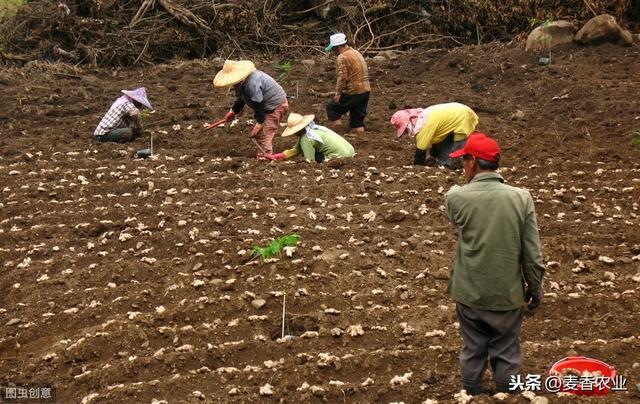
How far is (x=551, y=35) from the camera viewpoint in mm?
11773

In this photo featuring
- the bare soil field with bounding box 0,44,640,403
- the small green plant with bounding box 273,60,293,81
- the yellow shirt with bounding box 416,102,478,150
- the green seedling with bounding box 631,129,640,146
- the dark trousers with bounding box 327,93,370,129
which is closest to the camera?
the bare soil field with bounding box 0,44,640,403

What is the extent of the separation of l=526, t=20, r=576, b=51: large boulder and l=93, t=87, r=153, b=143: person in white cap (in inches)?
228

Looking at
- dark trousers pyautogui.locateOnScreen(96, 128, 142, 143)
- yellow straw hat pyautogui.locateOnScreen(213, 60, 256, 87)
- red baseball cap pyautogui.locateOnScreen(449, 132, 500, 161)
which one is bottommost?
dark trousers pyautogui.locateOnScreen(96, 128, 142, 143)

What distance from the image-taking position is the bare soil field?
4.47 m

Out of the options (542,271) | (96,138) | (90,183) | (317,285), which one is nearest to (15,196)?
(90,183)

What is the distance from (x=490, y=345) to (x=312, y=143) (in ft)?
14.1

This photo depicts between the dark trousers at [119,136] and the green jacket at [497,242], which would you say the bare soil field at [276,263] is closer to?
the dark trousers at [119,136]

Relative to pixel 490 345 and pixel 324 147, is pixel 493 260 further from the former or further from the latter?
pixel 324 147

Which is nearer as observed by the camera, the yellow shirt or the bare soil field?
the bare soil field

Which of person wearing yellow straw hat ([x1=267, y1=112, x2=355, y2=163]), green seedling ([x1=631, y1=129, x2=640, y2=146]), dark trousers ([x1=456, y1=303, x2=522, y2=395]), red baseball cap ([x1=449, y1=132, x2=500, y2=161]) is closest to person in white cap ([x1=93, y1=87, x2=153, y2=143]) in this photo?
person wearing yellow straw hat ([x1=267, y1=112, x2=355, y2=163])

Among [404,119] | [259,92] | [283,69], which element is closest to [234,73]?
[259,92]

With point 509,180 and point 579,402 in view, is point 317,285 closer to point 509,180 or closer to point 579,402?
point 579,402

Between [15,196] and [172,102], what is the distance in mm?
3472

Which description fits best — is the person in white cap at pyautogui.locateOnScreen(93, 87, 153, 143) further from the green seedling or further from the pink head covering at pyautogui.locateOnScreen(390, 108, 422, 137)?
the green seedling
